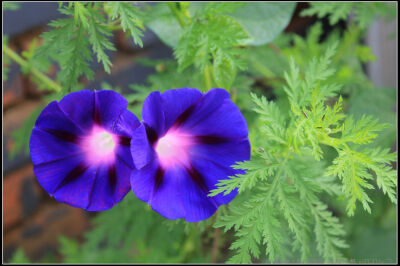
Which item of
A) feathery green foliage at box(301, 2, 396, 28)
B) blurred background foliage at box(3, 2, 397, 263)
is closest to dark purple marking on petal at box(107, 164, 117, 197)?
blurred background foliage at box(3, 2, 397, 263)

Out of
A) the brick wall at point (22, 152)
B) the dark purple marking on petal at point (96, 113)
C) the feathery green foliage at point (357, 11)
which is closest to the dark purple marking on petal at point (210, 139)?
the dark purple marking on petal at point (96, 113)

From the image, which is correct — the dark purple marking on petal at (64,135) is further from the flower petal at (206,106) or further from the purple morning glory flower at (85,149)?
the flower petal at (206,106)

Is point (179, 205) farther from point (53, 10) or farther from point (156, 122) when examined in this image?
point (53, 10)

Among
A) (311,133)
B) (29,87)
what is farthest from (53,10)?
(311,133)

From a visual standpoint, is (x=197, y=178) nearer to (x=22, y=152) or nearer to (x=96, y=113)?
(x=96, y=113)

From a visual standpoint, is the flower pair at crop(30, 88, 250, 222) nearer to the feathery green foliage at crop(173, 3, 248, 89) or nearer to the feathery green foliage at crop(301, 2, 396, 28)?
the feathery green foliage at crop(173, 3, 248, 89)

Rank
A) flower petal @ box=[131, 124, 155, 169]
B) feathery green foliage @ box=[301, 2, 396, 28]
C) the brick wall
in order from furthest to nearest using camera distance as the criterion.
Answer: the brick wall < feathery green foliage @ box=[301, 2, 396, 28] < flower petal @ box=[131, 124, 155, 169]

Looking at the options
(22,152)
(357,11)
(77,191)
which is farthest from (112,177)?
(22,152)
